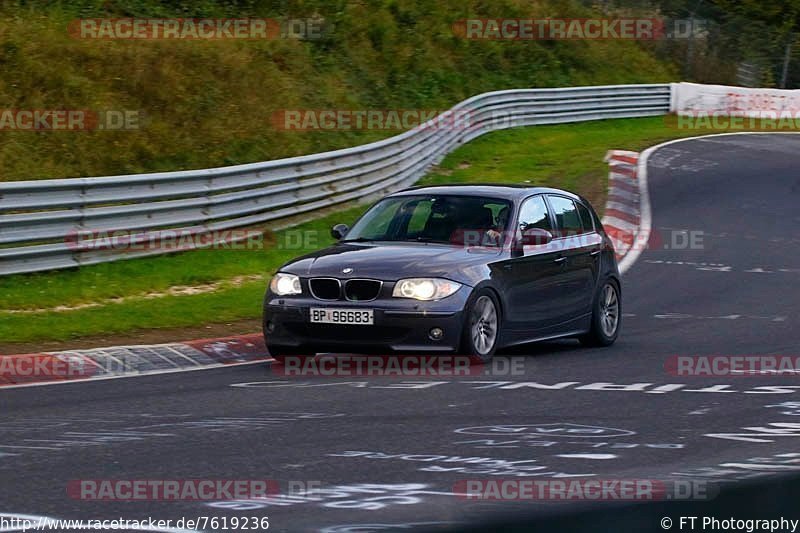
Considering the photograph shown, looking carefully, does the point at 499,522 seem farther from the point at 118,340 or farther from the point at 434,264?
the point at 118,340

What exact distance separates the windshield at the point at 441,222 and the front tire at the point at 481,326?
2.32 ft

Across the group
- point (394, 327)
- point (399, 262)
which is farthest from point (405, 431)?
point (399, 262)

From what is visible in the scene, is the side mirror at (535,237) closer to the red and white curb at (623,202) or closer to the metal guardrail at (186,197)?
the metal guardrail at (186,197)

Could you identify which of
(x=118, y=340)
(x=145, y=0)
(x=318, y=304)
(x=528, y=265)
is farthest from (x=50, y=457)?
(x=145, y=0)

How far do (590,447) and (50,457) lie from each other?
110 inches

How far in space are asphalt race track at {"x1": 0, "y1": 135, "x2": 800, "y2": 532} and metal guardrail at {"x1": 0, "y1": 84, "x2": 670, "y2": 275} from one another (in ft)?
14.7

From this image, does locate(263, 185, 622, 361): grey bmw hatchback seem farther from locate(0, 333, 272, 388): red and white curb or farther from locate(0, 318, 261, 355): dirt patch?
locate(0, 318, 261, 355): dirt patch

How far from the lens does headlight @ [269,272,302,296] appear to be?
11.2m

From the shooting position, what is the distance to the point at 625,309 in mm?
16016

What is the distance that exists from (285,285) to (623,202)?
1372 cm

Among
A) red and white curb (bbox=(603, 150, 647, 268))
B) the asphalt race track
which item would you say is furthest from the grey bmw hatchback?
red and white curb (bbox=(603, 150, 647, 268))

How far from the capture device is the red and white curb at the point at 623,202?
21.3 metres

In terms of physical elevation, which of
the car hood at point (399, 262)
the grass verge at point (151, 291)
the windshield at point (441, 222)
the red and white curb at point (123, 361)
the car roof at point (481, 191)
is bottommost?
the red and white curb at point (123, 361)

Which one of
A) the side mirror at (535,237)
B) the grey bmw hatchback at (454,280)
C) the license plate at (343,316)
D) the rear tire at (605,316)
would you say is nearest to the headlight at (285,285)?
the grey bmw hatchback at (454,280)
